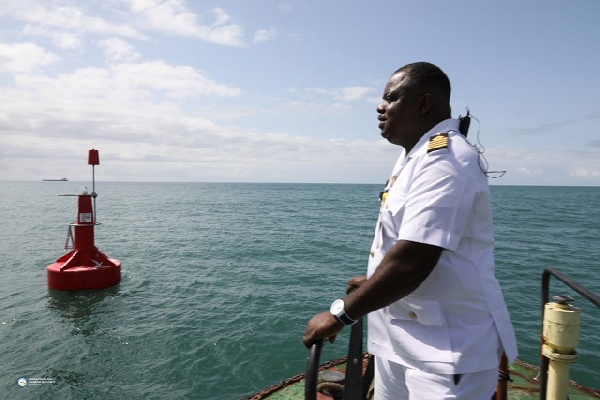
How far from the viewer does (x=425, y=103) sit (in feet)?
7.02

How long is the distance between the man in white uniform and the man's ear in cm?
12

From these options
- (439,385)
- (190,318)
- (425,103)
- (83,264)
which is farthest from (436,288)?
(83,264)

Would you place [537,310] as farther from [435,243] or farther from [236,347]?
[435,243]

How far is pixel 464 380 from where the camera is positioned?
1814 mm

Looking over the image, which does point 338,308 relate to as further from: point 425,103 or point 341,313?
point 425,103

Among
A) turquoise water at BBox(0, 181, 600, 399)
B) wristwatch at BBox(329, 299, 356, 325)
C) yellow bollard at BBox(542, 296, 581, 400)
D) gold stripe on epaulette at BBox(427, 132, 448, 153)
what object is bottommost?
turquoise water at BBox(0, 181, 600, 399)

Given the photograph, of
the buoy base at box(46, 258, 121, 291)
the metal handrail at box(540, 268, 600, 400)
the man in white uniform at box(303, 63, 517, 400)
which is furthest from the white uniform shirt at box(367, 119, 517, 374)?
the buoy base at box(46, 258, 121, 291)

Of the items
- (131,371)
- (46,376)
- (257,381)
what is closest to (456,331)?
(257,381)

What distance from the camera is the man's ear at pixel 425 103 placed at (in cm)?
212

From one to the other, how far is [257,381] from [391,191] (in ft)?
30.1

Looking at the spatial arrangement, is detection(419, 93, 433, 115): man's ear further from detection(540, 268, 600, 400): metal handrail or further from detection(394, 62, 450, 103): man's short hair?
detection(540, 268, 600, 400): metal handrail

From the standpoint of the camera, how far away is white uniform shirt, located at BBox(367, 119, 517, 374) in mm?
1733

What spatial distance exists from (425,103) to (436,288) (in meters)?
1.00

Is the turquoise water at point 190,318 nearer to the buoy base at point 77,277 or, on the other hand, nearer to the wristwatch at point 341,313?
the buoy base at point 77,277
